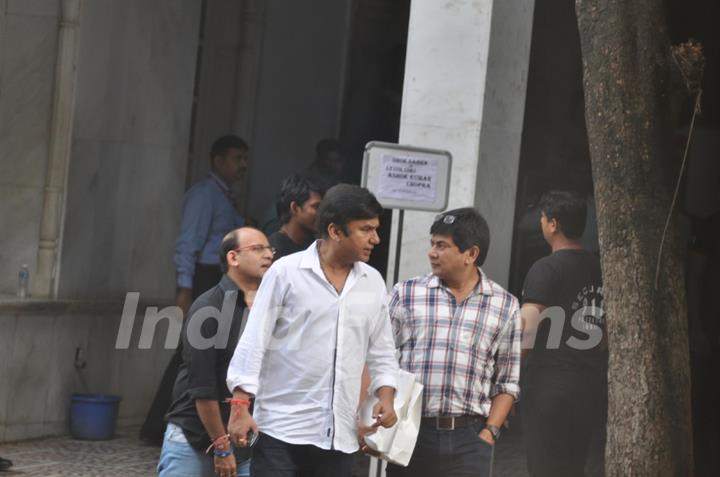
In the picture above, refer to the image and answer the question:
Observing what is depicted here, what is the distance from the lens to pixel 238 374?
6.23 m

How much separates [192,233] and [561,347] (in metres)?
3.88

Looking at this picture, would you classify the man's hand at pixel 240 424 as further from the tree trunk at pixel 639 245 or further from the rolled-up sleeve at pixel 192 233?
the rolled-up sleeve at pixel 192 233

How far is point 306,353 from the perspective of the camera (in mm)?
6367

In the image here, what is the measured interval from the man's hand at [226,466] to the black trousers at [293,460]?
0.09 m

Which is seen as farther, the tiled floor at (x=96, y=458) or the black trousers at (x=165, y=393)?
the black trousers at (x=165, y=393)

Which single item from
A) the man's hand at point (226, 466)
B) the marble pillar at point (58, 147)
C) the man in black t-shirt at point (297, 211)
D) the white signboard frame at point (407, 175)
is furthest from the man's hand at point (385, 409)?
the marble pillar at point (58, 147)

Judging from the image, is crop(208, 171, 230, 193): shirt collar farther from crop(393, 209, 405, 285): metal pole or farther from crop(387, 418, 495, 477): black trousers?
crop(387, 418, 495, 477): black trousers

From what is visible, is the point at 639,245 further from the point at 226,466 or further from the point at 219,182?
the point at 219,182

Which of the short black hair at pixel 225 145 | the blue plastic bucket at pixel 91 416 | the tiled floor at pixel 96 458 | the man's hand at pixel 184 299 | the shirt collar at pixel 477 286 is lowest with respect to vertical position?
the tiled floor at pixel 96 458

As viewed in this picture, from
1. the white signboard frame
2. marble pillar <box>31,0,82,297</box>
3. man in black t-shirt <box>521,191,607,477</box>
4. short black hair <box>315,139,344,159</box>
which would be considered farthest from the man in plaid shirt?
short black hair <box>315,139,344,159</box>

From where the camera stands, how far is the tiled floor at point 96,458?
1027 centimetres

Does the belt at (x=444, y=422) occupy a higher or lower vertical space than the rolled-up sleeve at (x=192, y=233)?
lower

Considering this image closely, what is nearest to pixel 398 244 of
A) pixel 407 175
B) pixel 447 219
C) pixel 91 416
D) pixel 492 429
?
pixel 407 175

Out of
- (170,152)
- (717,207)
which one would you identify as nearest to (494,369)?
(170,152)
